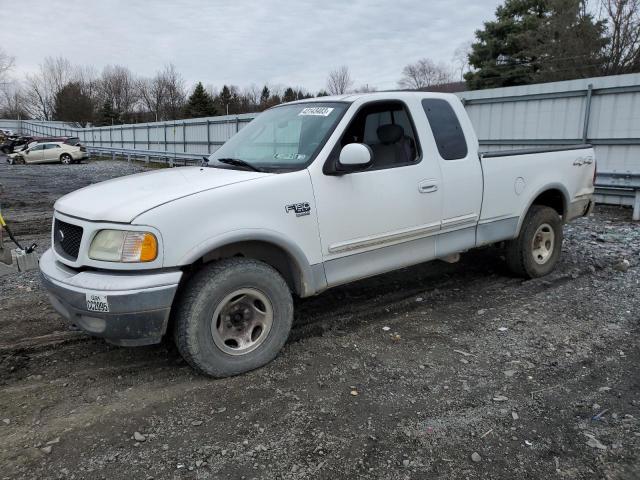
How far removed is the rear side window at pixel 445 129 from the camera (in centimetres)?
463

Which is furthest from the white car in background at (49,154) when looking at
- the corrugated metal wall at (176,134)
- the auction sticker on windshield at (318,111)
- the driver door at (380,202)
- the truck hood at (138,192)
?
the driver door at (380,202)

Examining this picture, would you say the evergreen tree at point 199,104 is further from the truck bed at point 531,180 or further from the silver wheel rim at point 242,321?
the silver wheel rim at point 242,321

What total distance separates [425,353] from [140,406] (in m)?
2.14

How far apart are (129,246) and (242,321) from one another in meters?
0.98

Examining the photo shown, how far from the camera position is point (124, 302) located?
309cm

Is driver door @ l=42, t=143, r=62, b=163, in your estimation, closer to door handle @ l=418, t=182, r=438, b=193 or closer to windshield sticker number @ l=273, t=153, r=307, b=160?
windshield sticker number @ l=273, t=153, r=307, b=160

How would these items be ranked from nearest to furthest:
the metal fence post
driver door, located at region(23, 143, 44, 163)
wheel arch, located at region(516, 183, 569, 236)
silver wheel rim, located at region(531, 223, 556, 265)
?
wheel arch, located at region(516, 183, 569, 236), silver wheel rim, located at region(531, 223, 556, 265), the metal fence post, driver door, located at region(23, 143, 44, 163)

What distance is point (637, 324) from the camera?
4.51 metres

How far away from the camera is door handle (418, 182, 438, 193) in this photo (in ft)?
14.3

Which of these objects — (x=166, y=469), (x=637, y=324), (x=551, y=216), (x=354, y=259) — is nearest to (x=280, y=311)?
(x=354, y=259)

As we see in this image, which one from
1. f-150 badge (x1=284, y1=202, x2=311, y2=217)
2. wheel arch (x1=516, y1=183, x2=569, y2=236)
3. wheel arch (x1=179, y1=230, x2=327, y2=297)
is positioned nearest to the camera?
wheel arch (x1=179, y1=230, x2=327, y2=297)

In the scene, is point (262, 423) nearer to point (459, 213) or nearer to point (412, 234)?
point (412, 234)

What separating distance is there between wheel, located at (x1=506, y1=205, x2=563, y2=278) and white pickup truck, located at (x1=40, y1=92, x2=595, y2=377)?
1.15 ft

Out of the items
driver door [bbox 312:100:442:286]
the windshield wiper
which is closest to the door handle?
driver door [bbox 312:100:442:286]
